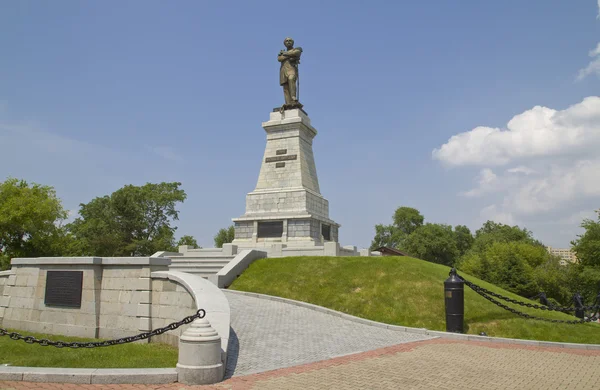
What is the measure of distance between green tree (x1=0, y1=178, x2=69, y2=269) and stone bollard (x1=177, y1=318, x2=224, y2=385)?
34.7 m

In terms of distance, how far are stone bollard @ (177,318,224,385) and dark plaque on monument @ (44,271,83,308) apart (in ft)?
17.6

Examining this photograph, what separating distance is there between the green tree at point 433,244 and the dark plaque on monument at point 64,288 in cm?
6243

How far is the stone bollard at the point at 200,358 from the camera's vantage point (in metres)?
6.12

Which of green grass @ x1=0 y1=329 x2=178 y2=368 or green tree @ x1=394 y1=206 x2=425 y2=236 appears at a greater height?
green tree @ x1=394 y1=206 x2=425 y2=236

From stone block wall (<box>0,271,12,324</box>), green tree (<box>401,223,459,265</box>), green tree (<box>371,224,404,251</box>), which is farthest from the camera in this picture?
green tree (<box>371,224,404,251</box>)

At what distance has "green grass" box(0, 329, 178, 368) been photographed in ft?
23.0

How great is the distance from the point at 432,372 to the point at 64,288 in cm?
883

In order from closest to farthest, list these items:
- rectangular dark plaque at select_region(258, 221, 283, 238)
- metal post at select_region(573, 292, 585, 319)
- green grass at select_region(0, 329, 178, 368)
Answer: green grass at select_region(0, 329, 178, 368)
metal post at select_region(573, 292, 585, 319)
rectangular dark plaque at select_region(258, 221, 283, 238)

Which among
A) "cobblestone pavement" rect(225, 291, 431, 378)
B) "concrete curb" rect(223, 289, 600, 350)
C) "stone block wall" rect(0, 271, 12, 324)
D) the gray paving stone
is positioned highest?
"stone block wall" rect(0, 271, 12, 324)

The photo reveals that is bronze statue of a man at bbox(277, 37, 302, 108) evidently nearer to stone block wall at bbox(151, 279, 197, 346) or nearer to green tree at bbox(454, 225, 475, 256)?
stone block wall at bbox(151, 279, 197, 346)

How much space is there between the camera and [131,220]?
5172 centimetres

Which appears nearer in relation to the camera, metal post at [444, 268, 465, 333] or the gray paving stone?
the gray paving stone

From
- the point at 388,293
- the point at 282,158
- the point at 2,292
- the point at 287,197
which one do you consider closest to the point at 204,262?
the point at 287,197

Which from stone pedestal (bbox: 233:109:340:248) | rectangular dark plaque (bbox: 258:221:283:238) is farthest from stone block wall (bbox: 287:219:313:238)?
rectangular dark plaque (bbox: 258:221:283:238)
